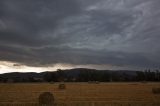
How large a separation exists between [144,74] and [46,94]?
120 m

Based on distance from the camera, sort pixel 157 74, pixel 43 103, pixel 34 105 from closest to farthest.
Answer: pixel 34 105, pixel 43 103, pixel 157 74

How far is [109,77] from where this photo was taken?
141000 mm

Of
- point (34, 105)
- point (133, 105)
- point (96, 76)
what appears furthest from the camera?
point (96, 76)

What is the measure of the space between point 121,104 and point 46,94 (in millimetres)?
7634

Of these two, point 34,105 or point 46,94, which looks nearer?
point 34,105

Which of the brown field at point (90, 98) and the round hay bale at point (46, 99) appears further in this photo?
the round hay bale at point (46, 99)

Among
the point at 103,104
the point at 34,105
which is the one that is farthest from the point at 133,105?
the point at 34,105

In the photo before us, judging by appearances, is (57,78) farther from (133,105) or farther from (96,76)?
(133,105)

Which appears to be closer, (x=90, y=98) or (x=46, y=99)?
(x=46, y=99)

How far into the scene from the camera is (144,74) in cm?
13938

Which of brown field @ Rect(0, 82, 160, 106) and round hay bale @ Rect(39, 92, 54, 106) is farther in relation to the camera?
round hay bale @ Rect(39, 92, 54, 106)

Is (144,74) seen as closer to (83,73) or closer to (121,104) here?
(83,73)

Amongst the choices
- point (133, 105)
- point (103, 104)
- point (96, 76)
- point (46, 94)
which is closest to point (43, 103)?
point (46, 94)

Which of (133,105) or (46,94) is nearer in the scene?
(133,105)
